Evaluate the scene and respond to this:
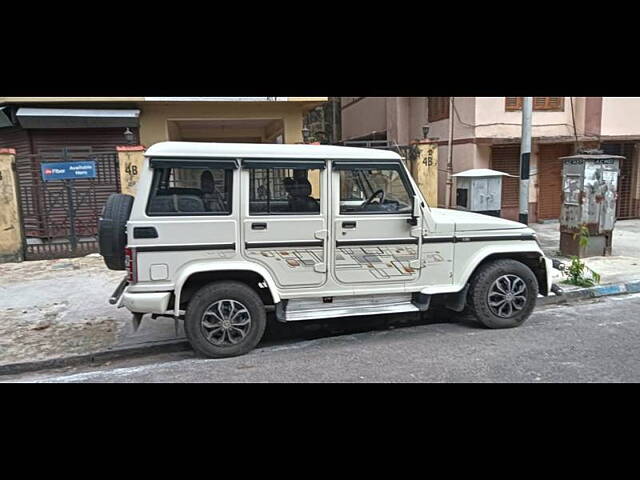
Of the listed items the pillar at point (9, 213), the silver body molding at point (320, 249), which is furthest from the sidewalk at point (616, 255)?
the pillar at point (9, 213)

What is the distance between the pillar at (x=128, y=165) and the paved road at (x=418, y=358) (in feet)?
19.2

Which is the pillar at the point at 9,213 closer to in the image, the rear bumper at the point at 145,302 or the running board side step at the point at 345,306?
the rear bumper at the point at 145,302

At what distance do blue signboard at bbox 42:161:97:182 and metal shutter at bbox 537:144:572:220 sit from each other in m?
12.0

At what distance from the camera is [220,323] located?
184 inches

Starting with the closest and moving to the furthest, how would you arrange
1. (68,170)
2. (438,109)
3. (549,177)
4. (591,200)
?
(591,200), (68,170), (549,177), (438,109)

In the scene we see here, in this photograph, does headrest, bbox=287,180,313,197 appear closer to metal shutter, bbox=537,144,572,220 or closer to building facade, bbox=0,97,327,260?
building facade, bbox=0,97,327,260

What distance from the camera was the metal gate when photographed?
31.8 ft

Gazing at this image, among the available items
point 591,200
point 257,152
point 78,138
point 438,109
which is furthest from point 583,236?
point 78,138

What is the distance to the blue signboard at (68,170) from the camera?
965 centimetres

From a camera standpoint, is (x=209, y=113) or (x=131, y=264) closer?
(x=131, y=264)

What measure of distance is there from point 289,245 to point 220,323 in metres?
1.04

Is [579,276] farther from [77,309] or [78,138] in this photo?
[78,138]

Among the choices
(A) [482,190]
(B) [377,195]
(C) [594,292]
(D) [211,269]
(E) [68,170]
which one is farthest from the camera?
(E) [68,170]

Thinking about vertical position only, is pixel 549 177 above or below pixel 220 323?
above
